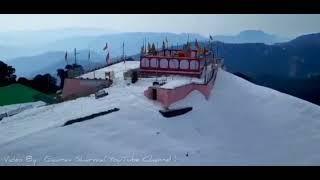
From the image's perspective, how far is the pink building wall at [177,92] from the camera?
3.80m

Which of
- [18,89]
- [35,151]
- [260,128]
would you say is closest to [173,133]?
[260,128]

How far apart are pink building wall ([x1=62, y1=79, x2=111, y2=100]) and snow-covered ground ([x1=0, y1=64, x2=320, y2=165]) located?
70 mm

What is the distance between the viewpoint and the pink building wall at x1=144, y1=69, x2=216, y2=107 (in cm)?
380

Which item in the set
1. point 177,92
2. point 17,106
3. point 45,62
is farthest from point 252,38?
point 17,106

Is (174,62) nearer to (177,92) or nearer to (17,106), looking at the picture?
(177,92)

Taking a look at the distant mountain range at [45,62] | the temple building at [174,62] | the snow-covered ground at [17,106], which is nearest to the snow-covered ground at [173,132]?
the snow-covered ground at [17,106]

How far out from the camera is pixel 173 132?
3.60m

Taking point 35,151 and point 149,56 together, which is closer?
point 35,151

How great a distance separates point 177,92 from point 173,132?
410mm

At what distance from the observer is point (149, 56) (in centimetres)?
431

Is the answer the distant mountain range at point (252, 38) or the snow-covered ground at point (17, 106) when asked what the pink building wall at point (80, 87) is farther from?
the distant mountain range at point (252, 38)

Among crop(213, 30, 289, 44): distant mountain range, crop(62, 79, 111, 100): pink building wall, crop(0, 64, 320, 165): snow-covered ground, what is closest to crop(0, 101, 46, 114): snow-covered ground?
crop(0, 64, 320, 165): snow-covered ground
